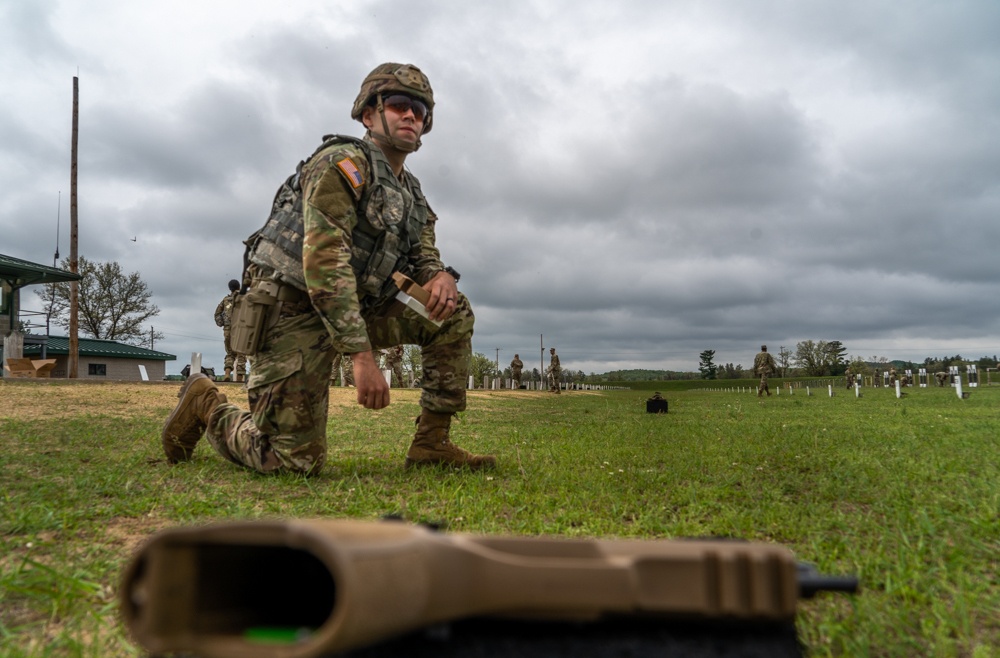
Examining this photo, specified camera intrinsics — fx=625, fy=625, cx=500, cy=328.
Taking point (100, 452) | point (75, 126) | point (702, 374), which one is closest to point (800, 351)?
point (702, 374)

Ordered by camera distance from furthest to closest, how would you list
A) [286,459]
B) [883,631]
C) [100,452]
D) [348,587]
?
[100,452]
[286,459]
[883,631]
[348,587]

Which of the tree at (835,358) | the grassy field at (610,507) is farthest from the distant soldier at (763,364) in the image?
the tree at (835,358)

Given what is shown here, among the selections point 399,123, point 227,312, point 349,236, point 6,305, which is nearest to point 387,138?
point 399,123

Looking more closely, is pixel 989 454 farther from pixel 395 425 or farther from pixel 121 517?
pixel 395 425

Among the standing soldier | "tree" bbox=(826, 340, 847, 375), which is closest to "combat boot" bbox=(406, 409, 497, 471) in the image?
the standing soldier

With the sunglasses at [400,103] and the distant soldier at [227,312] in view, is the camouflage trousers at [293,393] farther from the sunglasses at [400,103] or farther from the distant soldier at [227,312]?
the sunglasses at [400,103]

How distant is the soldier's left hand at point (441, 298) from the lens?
12.4 feet

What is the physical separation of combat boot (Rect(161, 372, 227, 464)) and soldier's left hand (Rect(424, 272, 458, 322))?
1.70 meters

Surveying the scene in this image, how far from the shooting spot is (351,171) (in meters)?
3.50

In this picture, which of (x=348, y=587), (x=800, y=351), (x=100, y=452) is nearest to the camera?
(x=348, y=587)

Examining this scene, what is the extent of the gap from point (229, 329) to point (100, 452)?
7.04 ft

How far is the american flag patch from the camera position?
3480mm

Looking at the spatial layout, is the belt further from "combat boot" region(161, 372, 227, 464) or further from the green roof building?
the green roof building

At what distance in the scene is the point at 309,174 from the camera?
358cm
